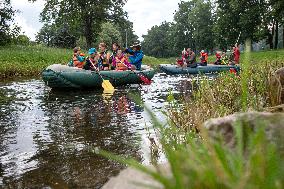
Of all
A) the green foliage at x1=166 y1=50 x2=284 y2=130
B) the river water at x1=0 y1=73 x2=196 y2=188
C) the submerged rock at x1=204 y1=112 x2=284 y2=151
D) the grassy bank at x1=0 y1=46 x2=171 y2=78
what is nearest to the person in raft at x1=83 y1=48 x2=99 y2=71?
the river water at x1=0 y1=73 x2=196 y2=188

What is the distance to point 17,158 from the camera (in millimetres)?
5906

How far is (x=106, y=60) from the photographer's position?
18000 millimetres

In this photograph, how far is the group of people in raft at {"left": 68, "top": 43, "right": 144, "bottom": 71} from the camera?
55.7 ft

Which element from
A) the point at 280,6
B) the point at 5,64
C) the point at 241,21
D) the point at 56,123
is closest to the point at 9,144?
the point at 56,123

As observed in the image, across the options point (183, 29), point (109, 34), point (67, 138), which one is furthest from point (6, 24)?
point (183, 29)

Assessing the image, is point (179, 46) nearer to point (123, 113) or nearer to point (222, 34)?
point (222, 34)

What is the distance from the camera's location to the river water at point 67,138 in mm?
4992

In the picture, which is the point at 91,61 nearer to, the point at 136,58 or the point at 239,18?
the point at 136,58

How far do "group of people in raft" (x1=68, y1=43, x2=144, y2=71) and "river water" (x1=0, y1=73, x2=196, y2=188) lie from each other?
3934 mm

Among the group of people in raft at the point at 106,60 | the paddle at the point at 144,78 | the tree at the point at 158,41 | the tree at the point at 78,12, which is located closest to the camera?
the group of people in raft at the point at 106,60

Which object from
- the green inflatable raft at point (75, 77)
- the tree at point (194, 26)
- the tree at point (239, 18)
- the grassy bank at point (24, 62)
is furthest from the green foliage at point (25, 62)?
the tree at point (194, 26)

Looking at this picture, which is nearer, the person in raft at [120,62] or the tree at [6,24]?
the person in raft at [120,62]

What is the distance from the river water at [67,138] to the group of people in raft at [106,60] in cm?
393

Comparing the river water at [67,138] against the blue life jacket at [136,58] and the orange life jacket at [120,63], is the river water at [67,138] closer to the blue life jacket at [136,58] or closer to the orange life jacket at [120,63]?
the orange life jacket at [120,63]
